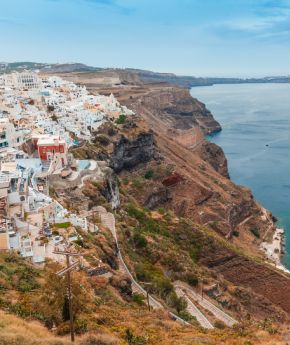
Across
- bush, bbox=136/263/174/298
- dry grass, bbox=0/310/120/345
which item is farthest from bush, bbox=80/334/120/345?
bush, bbox=136/263/174/298

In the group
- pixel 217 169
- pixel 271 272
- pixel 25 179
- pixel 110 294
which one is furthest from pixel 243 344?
pixel 217 169

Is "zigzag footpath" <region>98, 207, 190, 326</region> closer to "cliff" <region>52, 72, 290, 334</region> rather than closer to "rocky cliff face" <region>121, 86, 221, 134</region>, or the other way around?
"cliff" <region>52, 72, 290, 334</region>

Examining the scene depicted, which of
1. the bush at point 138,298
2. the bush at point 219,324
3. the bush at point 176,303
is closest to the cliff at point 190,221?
the bush at point 176,303

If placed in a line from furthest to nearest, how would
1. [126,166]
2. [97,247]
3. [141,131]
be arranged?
1. [141,131]
2. [126,166]
3. [97,247]

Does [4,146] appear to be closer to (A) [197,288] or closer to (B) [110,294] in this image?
(A) [197,288]

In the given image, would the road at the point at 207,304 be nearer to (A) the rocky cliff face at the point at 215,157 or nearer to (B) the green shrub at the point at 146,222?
(B) the green shrub at the point at 146,222

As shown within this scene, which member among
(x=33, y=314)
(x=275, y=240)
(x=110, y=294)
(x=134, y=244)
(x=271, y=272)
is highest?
(x=33, y=314)
